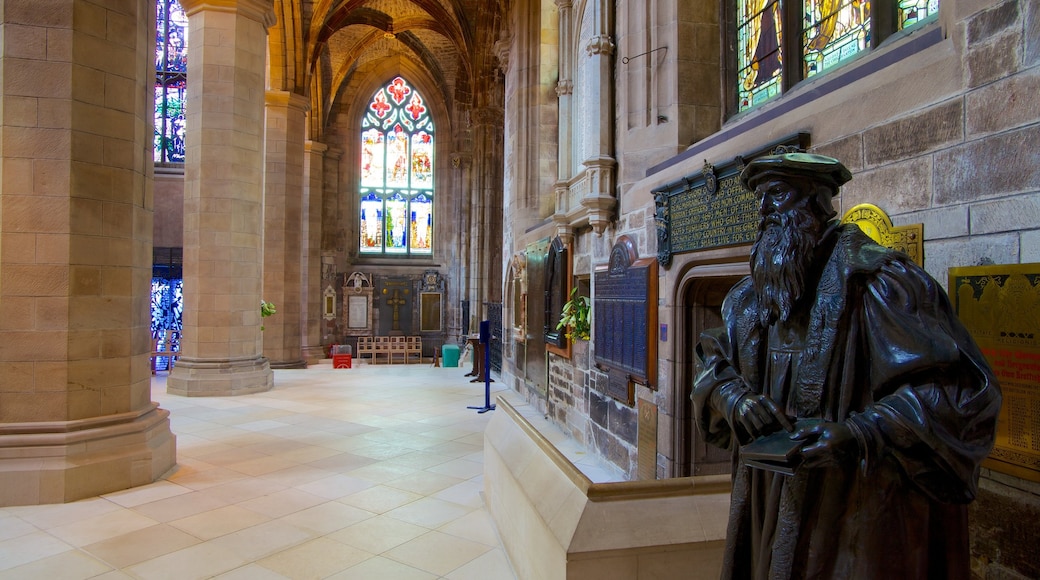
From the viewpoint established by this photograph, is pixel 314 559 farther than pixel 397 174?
No

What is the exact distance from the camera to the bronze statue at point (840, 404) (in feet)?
4.47

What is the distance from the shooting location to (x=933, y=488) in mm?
1380

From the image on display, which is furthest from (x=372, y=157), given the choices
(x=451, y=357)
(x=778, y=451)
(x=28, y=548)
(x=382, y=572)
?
(x=778, y=451)

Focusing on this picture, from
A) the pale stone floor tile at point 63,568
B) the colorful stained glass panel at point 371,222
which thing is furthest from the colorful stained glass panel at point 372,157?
the pale stone floor tile at point 63,568

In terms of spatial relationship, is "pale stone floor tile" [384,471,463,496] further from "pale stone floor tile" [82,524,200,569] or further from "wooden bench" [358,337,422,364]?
"wooden bench" [358,337,422,364]

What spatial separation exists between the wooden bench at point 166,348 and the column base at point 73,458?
8.32 meters

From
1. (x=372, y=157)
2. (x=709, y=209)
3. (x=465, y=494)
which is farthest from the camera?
(x=372, y=157)

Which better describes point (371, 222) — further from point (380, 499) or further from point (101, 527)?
point (101, 527)

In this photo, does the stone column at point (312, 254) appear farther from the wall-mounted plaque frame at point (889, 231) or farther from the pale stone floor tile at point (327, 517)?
the wall-mounted plaque frame at point (889, 231)

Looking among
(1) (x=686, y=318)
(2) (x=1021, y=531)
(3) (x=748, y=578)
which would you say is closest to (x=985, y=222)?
(2) (x=1021, y=531)

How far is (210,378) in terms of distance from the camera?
10000 mm

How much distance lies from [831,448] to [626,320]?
4.45 meters

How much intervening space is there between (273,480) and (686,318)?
4.18 metres

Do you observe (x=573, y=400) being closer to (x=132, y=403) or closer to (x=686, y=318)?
(x=686, y=318)
